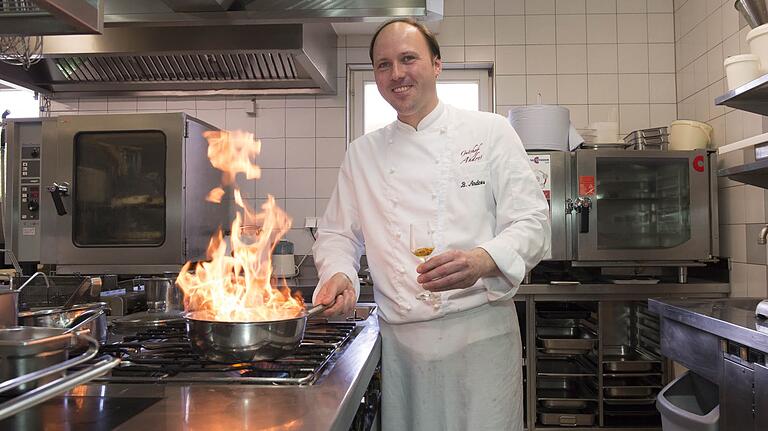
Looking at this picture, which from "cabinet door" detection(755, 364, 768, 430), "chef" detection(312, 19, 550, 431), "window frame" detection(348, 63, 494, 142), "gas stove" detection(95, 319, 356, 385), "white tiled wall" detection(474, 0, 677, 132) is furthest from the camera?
"window frame" detection(348, 63, 494, 142)

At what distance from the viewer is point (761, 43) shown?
227 centimetres

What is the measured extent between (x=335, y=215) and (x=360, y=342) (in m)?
0.53

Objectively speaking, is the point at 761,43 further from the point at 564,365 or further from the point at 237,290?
the point at 237,290

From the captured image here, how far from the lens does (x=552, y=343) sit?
10.7 ft

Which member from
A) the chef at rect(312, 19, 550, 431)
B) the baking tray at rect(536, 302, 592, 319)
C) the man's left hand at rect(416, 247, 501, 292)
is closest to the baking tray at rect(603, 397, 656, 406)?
the baking tray at rect(536, 302, 592, 319)

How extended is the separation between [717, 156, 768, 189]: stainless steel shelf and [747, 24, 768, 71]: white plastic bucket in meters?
0.39

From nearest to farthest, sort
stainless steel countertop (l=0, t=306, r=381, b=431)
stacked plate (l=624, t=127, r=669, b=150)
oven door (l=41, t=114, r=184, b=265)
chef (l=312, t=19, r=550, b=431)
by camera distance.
A: stainless steel countertop (l=0, t=306, r=381, b=431)
chef (l=312, t=19, r=550, b=431)
oven door (l=41, t=114, r=184, b=265)
stacked plate (l=624, t=127, r=669, b=150)

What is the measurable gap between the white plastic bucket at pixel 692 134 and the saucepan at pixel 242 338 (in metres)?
2.92

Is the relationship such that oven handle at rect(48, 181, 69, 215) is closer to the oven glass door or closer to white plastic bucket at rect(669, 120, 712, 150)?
the oven glass door

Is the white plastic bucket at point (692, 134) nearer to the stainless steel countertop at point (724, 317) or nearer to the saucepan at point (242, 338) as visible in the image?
the stainless steel countertop at point (724, 317)

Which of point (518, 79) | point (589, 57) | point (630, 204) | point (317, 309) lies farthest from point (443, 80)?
point (317, 309)

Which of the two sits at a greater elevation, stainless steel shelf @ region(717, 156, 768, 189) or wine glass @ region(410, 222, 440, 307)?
stainless steel shelf @ region(717, 156, 768, 189)

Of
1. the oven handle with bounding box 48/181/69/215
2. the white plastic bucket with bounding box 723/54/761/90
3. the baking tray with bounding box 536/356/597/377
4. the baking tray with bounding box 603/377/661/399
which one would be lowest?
the baking tray with bounding box 603/377/661/399

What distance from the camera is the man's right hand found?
1489mm
